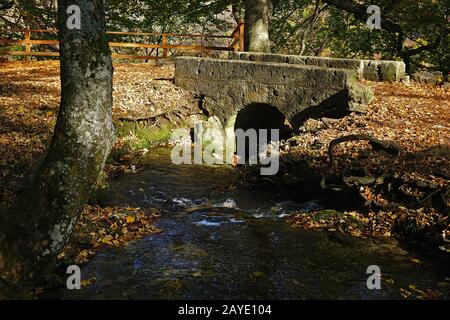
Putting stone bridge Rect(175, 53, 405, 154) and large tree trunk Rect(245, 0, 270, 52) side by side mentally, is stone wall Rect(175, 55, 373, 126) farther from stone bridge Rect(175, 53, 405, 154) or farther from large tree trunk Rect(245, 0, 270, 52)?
large tree trunk Rect(245, 0, 270, 52)

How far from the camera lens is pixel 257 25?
54.7 feet

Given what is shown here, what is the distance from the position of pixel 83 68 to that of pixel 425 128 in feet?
27.0

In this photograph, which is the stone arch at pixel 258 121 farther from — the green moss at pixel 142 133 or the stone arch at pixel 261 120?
the green moss at pixel 142 133

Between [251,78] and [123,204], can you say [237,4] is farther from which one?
[123,204]

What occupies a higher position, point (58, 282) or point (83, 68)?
point (83, 68)

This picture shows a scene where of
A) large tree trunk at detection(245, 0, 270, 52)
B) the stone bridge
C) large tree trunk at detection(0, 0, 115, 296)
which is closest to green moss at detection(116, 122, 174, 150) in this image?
the stone bridge

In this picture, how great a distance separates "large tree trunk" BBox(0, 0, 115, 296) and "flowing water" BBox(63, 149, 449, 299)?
0.81 m

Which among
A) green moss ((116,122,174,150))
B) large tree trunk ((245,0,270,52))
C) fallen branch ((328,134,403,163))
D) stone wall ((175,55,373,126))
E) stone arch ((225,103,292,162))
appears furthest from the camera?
large tree trunk ((245,0,270,52))

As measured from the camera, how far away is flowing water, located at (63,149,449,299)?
5746 mm

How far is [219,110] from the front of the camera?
15.5 m

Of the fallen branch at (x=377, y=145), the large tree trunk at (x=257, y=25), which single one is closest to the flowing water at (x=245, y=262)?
the fallen branch at (x=377, y=145)

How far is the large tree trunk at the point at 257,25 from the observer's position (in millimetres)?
16578

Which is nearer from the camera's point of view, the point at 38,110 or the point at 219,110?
the point at 38,110

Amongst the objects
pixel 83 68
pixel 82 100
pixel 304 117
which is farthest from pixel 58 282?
pixel 304 117
